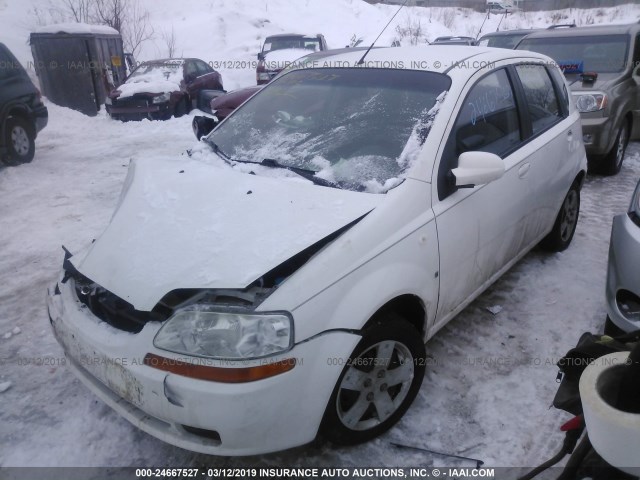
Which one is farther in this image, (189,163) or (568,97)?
(568,97)

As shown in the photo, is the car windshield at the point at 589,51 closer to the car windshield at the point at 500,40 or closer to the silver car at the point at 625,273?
the car windshield at the point at 500,40

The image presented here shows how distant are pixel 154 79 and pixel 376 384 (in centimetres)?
1084

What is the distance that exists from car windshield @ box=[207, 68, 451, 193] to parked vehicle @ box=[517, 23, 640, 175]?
13.7 feet

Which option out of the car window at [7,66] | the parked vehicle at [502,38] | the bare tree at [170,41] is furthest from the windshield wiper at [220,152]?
the bare tree at [170,41]

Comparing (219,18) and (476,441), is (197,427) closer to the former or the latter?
(476,441)

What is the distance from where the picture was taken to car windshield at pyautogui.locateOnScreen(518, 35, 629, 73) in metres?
6.51

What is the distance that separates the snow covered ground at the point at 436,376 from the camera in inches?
89.5

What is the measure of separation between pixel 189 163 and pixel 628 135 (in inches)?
253

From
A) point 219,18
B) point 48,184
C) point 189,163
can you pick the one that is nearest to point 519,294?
point 189,163

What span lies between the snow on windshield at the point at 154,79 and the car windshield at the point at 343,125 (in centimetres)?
845

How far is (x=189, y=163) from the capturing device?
113 inches

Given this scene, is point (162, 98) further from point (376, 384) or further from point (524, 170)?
point (376, 384)

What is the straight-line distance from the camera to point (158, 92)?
10641 millimetres

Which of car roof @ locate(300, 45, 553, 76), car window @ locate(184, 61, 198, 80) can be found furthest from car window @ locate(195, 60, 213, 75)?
car roof @ locate(300, 45, 553, 76)
